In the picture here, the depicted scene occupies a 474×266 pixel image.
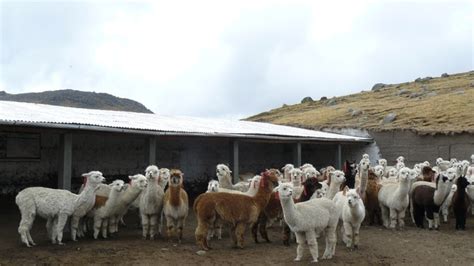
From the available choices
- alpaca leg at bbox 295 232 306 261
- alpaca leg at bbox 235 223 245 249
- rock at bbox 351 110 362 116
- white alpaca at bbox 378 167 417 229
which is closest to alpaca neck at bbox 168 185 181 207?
alpaca leg at bbox 235 223 245 249

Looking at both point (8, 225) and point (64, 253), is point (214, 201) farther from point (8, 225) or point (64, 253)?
point (8, 225)

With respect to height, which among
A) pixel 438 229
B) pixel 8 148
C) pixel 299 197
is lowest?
pixel 438 229

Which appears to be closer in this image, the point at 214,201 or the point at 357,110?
the point at 214,201

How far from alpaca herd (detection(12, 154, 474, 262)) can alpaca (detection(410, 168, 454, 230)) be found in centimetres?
2

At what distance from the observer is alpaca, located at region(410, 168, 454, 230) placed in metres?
10.8

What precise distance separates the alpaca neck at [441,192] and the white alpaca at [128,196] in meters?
6.25

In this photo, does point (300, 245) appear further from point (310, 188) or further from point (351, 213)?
point (310, 188)

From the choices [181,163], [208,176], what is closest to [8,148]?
[181,163]

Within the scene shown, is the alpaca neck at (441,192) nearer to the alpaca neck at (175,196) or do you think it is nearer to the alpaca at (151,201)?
the alpaca neck at (175,196)

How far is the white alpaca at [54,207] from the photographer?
8.61m

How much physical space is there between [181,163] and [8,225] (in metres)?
8.51

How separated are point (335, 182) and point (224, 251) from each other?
10.7ft

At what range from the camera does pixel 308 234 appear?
7770 mm

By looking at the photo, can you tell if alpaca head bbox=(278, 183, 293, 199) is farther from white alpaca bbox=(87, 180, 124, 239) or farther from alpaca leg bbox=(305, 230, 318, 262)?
white alpaca bbox=(87, 180, 124, 239)
